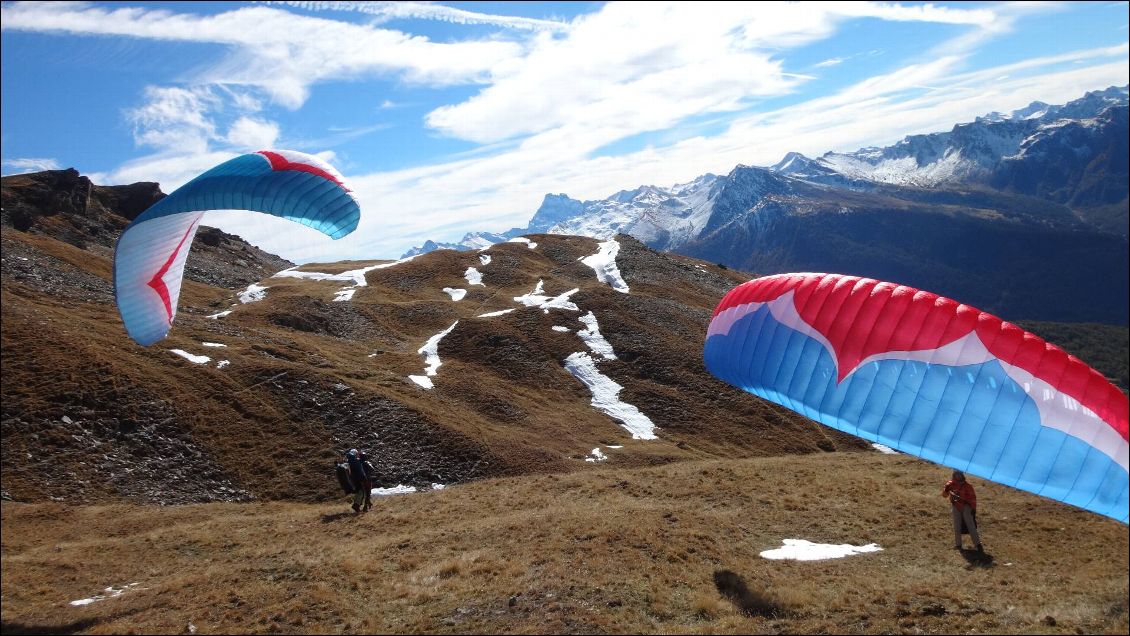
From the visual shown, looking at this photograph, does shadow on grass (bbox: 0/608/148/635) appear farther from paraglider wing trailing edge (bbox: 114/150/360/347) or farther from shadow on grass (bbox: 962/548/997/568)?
shadow on grass (bbox: 962/548/997/568)

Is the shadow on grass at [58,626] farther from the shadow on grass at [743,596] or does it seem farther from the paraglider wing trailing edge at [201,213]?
the shadow on grass at [743,596]

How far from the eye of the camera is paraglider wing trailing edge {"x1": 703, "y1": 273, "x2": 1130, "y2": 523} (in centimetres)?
1126

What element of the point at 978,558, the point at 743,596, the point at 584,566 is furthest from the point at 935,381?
the point at 584,566

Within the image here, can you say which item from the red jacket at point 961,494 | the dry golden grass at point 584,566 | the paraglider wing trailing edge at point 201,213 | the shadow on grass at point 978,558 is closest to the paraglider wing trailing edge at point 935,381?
the dry golden grass at point 584,566

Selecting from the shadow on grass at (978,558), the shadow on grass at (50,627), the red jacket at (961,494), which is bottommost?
Answer: the shadow on grass at (50,627)

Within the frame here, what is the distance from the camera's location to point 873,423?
1392 centimetres

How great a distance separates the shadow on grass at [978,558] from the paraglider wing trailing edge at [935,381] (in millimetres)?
2923

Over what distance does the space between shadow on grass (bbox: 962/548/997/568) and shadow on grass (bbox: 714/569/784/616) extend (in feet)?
17.8

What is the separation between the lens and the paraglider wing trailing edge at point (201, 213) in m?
17.7

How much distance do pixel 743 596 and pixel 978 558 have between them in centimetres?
627

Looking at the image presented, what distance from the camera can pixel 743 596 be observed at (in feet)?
39.9

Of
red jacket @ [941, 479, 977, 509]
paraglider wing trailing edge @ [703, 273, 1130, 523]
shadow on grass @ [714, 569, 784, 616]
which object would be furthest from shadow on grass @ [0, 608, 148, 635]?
red jacket @ [941, 479, 977, 509]

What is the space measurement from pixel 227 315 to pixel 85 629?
41.5m

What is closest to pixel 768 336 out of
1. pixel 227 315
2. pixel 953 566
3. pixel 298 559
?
pixel 953 566
